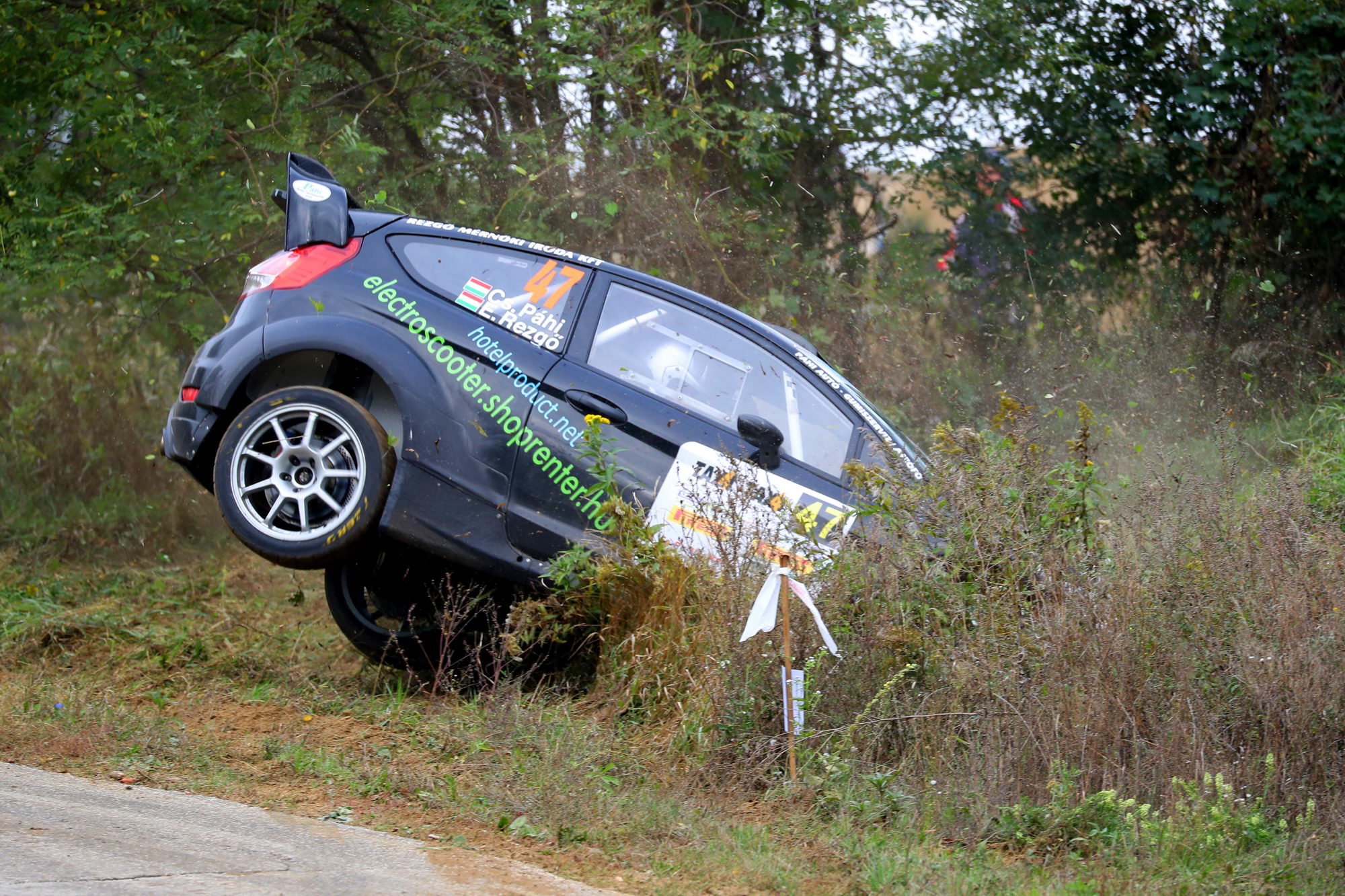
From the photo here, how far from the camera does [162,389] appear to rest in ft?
34.9

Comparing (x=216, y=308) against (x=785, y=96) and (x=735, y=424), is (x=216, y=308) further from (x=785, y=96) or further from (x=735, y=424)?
(x=735, y=424)

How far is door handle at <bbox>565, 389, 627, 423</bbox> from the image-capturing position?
18.6 feet

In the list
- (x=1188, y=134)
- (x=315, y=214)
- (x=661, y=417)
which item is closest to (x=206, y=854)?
(x=661, y=417)

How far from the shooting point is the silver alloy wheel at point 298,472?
5.54 meters

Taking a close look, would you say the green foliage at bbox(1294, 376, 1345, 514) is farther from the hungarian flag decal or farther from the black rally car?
the hungarian flag decal

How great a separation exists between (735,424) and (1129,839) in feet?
8.25

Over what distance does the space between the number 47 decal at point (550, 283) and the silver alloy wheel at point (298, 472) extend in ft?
3.71

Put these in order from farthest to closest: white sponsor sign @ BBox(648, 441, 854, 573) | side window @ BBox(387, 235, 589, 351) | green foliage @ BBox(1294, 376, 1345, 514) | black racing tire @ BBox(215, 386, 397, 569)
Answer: green foliage @ BBox(1294, 376, 1345, 514), side window @ BBox(387, 235, 589, 351), black racing tire @ BBox(215, 386, 397, 569), white sponsor sign @ BBox(648, 441, 854, 573)

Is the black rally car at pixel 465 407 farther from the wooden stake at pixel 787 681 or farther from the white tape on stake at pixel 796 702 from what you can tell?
the white tape on stake at pixel 796 702

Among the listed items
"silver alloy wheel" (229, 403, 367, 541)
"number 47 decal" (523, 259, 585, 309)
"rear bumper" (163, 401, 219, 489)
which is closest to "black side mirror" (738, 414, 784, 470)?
"number 47 decal" (523, 259, 585, 309)

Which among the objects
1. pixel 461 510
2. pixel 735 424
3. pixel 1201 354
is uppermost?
pixel 1201 354

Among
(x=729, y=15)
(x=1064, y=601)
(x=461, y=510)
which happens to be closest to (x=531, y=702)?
(x=461, y=510)

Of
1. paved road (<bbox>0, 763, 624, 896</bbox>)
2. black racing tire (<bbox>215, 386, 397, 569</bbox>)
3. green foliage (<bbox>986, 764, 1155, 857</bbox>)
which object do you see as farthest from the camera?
black racing tire (<bbox>215, 386, 397, 569</bbox>)

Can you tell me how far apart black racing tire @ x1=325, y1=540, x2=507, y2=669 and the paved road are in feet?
5.49
